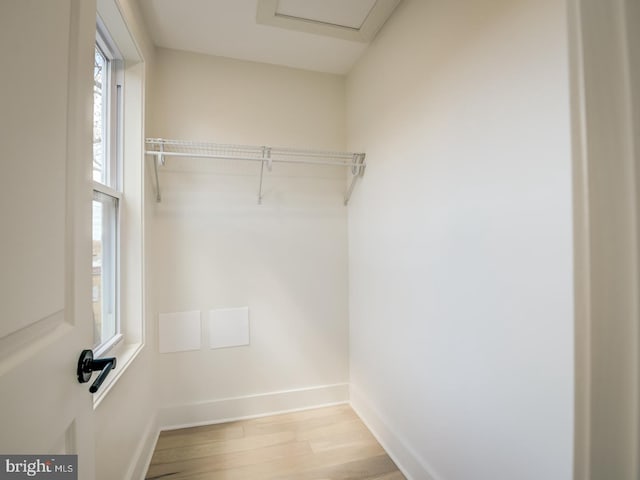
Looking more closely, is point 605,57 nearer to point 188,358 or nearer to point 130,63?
point 130,63

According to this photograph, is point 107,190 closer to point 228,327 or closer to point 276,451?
point 228,327

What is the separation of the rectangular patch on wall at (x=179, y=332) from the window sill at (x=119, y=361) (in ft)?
1.04

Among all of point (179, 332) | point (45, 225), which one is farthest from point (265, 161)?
point (45, 225)

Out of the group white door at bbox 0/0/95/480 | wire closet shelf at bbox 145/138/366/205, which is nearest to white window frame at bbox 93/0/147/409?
wire closet shelf at bbox 145/138/366/205

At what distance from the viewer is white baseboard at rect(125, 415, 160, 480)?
1374mm

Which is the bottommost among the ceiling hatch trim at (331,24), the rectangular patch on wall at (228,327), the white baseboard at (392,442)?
the white baseboard at (392,442)

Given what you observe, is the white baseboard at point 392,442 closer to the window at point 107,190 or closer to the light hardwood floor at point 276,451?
the light hardwood floor at point 276,451

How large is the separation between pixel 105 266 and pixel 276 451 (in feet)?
4.56

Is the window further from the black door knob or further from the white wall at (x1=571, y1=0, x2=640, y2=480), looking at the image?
the white wall at (x1=571, y1=0, x2=640, y2=480)

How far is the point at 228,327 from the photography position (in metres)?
1.97

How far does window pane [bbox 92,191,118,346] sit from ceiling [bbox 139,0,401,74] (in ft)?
3.57

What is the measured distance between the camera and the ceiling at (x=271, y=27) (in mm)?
1528

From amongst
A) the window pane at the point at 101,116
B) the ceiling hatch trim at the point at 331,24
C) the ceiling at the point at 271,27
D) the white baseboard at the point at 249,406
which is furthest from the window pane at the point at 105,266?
the ceiling hatch trim at the point at 331,24

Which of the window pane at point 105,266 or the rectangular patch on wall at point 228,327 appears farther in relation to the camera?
the rectangular patch on wall at point 228,327
